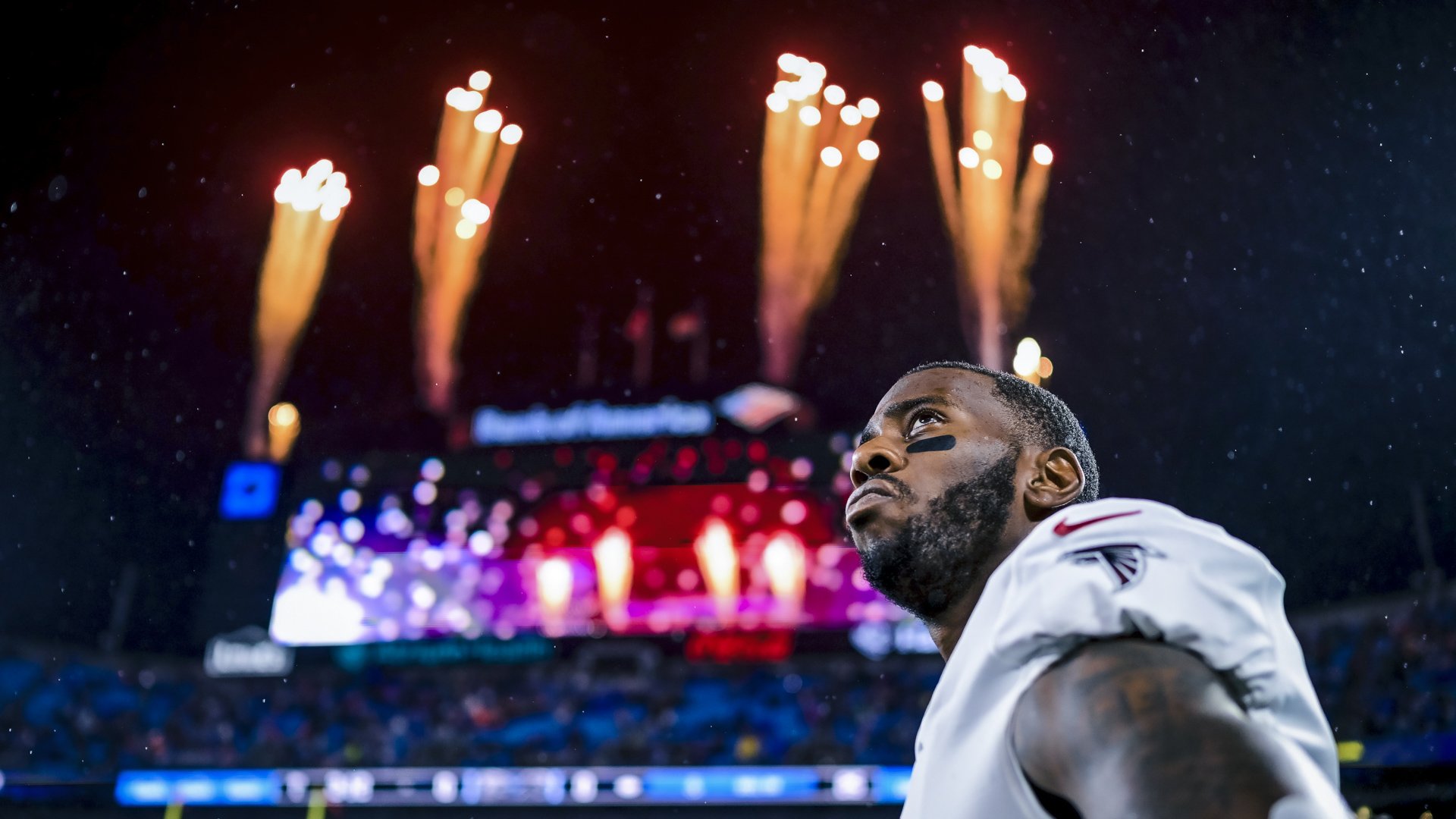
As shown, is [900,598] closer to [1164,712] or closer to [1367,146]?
[1164,712]

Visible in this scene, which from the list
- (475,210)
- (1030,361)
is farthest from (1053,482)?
(1030,361)

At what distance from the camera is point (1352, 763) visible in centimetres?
1246

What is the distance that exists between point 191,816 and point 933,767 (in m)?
17.9

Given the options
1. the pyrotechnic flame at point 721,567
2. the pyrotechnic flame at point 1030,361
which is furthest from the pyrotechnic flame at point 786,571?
the pyrotechnic flame at point 1030,361

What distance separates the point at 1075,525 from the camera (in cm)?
102

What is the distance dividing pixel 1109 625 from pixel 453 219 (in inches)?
664

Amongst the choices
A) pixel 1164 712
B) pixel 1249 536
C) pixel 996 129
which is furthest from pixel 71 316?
pixel 1249 536

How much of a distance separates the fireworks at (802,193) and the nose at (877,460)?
13046 millimetres

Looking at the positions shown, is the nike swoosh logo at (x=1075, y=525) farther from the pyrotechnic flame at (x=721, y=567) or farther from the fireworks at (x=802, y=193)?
the pyrotechnic flame at (x=721, y=567)

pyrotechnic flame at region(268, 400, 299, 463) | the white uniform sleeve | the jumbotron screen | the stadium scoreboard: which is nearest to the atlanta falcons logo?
the white uniform sleeve

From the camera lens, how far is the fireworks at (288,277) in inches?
597

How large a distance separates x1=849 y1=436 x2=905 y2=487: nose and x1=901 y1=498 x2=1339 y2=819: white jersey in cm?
57

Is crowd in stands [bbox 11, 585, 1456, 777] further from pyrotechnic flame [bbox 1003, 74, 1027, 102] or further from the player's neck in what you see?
the player's neck

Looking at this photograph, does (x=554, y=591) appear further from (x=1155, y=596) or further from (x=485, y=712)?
(x=1155, y=596)
